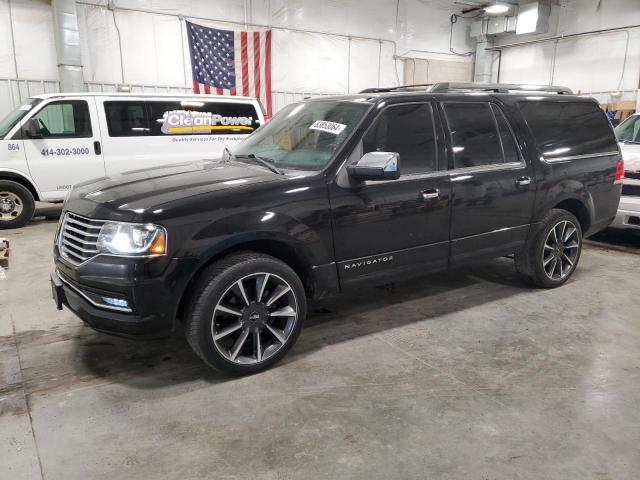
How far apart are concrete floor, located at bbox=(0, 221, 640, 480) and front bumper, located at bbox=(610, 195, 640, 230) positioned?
7.25 feet

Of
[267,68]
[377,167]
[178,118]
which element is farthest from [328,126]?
[267,68]

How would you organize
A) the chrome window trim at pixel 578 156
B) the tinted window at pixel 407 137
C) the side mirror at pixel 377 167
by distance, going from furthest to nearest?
the chrome window trim at pixel 578 156 → the tinted window at pixel 407 137 → the side mirror at pixel 377 167

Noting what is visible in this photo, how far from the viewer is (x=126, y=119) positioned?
7707 mm

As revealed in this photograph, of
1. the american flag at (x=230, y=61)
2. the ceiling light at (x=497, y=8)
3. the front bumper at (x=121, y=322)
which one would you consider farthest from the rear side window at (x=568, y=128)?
the ceiling light at (x=497, y=8)

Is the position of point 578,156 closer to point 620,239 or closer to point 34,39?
point 620,239

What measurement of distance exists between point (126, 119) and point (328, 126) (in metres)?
5.26

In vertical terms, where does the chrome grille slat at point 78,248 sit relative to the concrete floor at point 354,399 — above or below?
above

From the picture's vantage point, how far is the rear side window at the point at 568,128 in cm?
432

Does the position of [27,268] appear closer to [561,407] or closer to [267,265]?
[267,265]

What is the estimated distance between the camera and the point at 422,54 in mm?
15984

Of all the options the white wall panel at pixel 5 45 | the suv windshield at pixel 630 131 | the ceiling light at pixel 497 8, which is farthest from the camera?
the ceiling light at pixel 497 8

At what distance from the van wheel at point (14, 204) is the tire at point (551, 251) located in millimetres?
6797

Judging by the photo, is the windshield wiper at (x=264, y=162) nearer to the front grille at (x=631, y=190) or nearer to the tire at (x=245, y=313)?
the tire at (x=245, y=313)

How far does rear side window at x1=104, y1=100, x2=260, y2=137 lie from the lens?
302 inches
